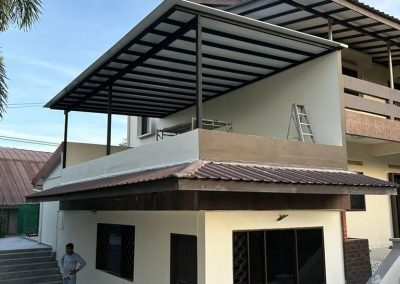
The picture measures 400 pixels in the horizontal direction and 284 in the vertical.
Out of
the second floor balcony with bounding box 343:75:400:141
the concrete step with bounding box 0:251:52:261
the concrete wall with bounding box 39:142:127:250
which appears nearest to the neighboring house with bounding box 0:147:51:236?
the concrete wall with bounding box 39:142:127:250

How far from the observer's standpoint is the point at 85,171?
40.1 feet

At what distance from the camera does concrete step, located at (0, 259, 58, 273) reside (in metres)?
13.6

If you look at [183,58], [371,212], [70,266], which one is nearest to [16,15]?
[183,58]

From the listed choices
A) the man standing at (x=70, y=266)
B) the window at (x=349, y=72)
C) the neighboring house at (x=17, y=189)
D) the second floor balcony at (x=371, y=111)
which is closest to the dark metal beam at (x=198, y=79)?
the second floor balcony at (x=371, y=111)

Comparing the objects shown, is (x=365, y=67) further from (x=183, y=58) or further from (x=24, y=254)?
(x=24, y=254)

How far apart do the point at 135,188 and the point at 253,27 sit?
3.84 metres

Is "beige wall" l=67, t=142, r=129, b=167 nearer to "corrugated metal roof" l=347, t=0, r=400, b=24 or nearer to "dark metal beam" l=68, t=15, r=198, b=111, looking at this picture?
"dark metal beam" l=68, t=15, r=198, b=111

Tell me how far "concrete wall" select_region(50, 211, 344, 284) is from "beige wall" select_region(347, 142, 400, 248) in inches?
132

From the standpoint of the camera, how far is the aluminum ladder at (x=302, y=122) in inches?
372

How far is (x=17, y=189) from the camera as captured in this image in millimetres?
26234

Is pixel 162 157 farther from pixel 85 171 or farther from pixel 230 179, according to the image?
pixel 85 171

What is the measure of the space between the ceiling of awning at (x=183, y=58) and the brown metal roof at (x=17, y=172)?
45.5 feet

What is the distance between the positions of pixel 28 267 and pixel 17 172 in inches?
630

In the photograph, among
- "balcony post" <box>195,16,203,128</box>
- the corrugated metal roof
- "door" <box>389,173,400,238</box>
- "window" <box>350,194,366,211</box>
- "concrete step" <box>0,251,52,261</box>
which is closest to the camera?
"balcony post" <box>195,16,203,128</box>
